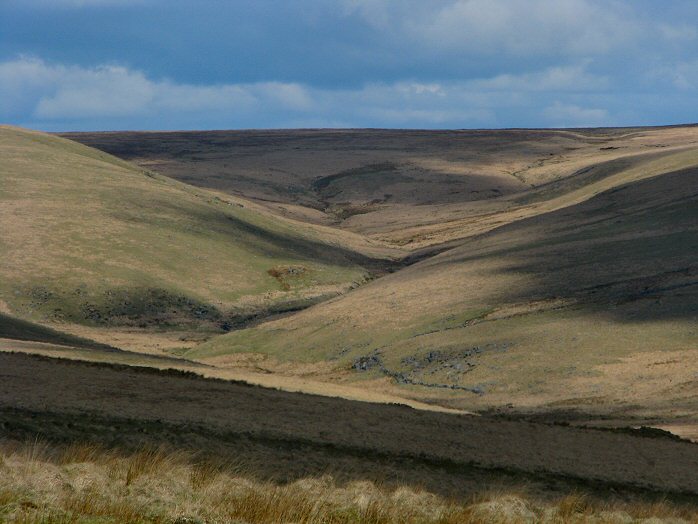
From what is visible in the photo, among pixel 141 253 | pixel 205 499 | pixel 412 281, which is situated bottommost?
pixel 141 253

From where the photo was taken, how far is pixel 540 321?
42.2 metres

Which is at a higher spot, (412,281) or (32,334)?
(412,281)

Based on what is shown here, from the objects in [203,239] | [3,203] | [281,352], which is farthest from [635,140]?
[281,352]

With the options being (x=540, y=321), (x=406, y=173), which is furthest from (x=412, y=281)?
(x=406, y=173)

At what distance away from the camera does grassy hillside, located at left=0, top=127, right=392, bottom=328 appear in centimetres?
6316

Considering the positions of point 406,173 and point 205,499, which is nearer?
point 205,499

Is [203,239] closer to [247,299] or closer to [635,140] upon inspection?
[247,299]

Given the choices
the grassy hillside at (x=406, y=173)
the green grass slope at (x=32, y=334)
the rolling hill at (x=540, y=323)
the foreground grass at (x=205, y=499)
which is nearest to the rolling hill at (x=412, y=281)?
the rolling hill at (x=540, y=323)

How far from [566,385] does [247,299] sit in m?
36.7

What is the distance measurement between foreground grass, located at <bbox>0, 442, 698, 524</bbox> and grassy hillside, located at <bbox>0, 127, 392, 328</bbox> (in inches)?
1862

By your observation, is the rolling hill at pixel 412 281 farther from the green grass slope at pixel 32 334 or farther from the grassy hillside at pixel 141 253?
the green grass slope at pixel 32 334

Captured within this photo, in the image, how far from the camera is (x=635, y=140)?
171m

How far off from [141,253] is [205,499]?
6163 cm

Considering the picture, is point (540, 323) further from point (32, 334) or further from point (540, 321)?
point (32, 334)
